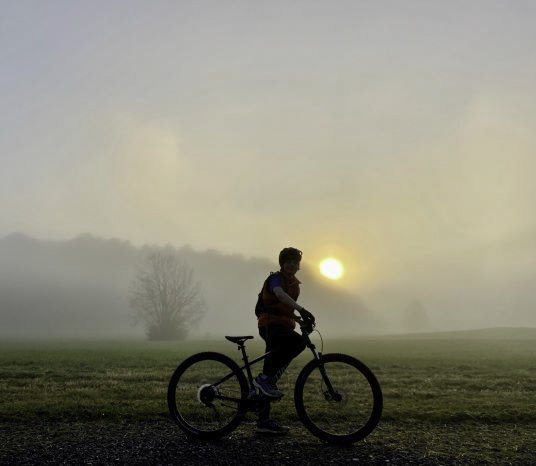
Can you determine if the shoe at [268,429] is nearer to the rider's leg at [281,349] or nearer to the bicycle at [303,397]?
the bicycle at [303,397]

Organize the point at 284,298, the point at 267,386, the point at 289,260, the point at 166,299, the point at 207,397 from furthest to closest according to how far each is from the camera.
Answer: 1. the point at 166,299
2. the point at 289,260
3. the point at 207,397
4. the point at 267,386
5. the point at 284,298

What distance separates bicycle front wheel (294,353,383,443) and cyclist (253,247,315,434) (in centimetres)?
37

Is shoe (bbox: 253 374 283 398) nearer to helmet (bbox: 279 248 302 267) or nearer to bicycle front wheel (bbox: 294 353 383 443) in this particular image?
bicycle front wheel (bbox: 294 353 383 443)

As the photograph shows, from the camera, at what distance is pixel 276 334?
23.5 ft

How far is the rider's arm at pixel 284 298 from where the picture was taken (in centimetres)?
695

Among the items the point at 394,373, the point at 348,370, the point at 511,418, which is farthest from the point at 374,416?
the point at 394,373

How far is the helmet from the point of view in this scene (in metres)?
7.45

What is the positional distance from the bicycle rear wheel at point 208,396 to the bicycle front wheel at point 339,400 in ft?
3.14

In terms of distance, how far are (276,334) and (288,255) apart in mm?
1238

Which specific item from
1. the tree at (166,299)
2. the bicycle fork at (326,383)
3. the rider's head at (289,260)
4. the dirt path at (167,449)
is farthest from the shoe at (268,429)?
the tree at (166,299)

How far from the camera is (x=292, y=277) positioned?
24.5ft

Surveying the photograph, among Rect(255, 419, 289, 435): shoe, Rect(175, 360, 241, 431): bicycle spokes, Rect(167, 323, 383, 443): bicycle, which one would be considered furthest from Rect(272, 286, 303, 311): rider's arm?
Rect(255, 419, 289, 435): shoe

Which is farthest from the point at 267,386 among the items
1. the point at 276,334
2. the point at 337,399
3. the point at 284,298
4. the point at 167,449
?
the point at 167,449

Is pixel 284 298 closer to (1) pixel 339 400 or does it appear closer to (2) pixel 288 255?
(2) pixel 288 255
